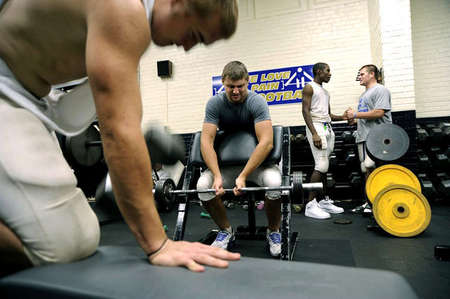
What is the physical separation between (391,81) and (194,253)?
159 inches

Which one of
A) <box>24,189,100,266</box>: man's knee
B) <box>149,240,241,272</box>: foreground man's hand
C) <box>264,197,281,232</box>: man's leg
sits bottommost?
<box>264,197,281,232</box>: man's leg

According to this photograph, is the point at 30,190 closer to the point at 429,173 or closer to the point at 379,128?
the point at 379,128

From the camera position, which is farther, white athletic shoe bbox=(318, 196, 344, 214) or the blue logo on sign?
the blue logo on sign

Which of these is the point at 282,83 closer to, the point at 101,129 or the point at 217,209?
the point at 217,209

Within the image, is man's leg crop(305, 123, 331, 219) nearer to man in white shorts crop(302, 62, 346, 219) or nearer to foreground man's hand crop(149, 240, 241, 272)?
man in white shorts crop(302, 62, 346, 219)

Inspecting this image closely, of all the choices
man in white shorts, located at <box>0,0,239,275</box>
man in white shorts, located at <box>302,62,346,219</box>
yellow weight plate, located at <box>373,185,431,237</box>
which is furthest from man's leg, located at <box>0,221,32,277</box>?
man in white shorts, located at <box>302,62,346,219</box>

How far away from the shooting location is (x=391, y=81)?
12.7 ft

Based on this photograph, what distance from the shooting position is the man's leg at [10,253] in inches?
26.4

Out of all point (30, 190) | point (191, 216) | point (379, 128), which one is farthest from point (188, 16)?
point (191, 216)

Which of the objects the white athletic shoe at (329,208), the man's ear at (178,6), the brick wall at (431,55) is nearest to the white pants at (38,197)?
the man's ear at (178,6)

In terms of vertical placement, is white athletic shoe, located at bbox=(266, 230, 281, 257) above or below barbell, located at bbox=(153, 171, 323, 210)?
below

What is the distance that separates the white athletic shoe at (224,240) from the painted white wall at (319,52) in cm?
257

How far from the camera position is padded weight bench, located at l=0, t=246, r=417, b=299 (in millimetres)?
483

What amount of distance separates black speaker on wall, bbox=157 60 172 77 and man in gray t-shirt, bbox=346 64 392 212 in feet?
11.0
